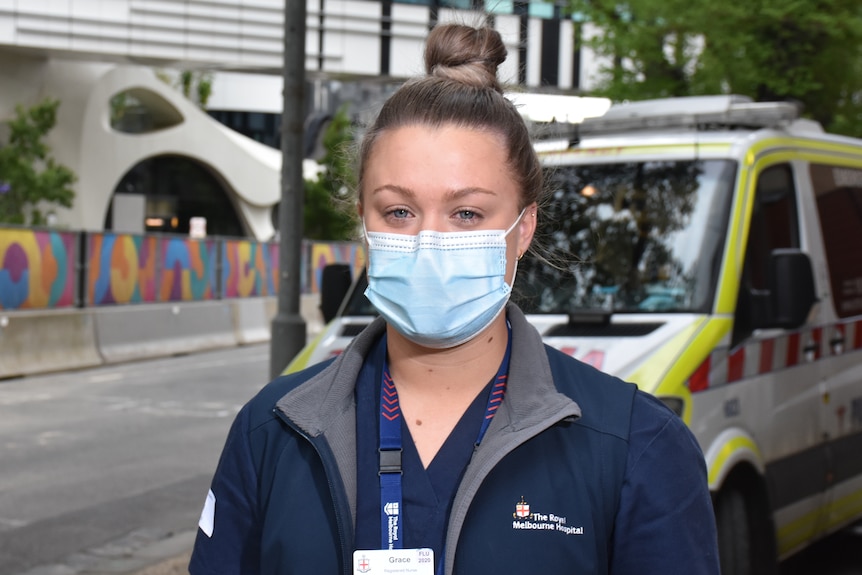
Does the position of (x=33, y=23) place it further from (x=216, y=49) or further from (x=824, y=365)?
(x=824, y=365)

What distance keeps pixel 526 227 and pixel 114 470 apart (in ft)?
A: 27.9

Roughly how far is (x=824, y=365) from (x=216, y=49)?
28.2 metres

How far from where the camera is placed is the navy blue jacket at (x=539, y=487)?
214cm

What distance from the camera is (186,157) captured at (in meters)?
52.7

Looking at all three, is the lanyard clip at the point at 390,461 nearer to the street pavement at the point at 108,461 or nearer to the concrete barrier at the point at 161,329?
the street pavement at the point at 108,461

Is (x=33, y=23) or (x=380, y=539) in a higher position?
(x=33, y=23)

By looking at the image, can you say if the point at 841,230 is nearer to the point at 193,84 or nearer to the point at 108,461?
the point at 108,461

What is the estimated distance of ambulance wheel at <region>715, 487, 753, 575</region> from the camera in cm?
567

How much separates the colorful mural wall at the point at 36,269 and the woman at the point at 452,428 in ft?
53.2

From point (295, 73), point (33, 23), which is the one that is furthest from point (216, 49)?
point (295, 73)

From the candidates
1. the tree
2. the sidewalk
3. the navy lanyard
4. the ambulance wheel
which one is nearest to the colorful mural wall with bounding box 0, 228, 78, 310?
the sidewalk

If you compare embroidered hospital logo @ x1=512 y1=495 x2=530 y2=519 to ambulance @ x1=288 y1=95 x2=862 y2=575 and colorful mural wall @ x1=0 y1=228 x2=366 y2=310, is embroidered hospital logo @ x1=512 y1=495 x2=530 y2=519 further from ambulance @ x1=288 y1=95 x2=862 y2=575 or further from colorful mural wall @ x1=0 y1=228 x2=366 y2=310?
colorful mural wall @ x1=0 y1=228 x2=366 y2=310

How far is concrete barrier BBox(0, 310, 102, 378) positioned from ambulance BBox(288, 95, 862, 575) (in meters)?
11.3

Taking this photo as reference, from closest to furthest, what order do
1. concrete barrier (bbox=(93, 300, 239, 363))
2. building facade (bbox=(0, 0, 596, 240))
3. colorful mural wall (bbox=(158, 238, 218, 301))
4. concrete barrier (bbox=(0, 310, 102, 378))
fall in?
1. concrete barrier (bbox=(0, 310, 102, 378))
2. concrete barrier (bbox=(93, 300, 239, 363))
3. colorful mural wall (bbox=(158, 238, 218, 301))
4. building facade (bbox=(0, 0, 596, 240))
